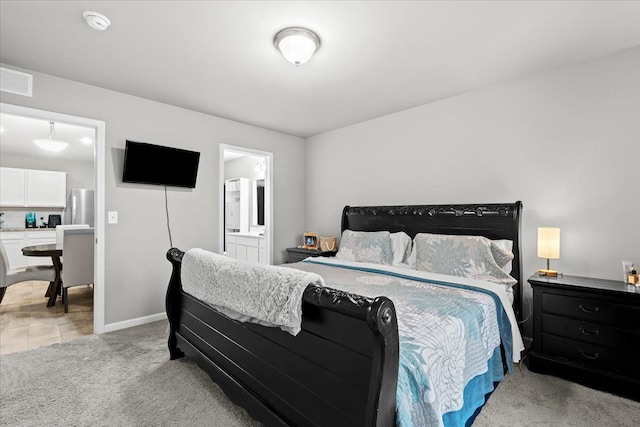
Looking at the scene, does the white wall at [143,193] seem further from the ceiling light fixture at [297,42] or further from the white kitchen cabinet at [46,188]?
the white kitchen cabinet at [46,188]

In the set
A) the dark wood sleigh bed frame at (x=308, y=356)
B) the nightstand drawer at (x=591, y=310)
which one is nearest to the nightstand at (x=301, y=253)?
the dark wood sleigh bed frame at (x=308, y=356)

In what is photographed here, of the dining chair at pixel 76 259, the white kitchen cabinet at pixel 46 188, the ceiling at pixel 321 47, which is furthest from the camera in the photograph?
the white kitchen cabinet at pixel 46 188

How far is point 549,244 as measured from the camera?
247cm

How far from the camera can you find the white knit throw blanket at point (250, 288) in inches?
55.0

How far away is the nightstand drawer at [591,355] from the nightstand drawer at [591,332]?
0.12 feet

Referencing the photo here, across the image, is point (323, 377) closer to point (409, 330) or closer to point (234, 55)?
point (409, 330)

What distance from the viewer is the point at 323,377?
131cm

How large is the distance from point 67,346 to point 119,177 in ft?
5.56

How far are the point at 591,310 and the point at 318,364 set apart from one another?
2129 millimetres

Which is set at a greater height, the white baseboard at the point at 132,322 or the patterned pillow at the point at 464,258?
the patterned pillow at the point at 464,258

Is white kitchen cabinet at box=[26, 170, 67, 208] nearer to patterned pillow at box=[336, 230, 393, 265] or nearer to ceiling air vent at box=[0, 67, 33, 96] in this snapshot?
ceiling air vent at box=[0, 67, 33, 96]

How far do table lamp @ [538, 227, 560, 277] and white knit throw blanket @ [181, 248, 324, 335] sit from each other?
6.97 ft

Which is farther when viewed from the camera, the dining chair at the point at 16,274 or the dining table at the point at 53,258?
the dining table at the point at 53,258

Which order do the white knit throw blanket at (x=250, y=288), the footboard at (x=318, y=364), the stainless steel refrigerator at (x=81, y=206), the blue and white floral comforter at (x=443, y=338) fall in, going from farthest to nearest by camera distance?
the stainless steel refrigerator at (x=81, y=206), the white knit throw blanket at (x=250, y=288), the blue and white floral comforter at (x=443, y=338), the footboard at (x=318, y=364)
